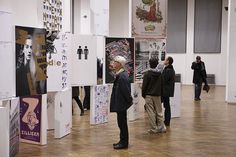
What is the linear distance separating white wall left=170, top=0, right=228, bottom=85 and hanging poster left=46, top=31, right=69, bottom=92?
14.0m

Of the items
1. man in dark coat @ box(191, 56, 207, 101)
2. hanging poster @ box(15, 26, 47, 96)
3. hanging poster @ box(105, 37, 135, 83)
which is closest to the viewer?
hanging poster @ box(15, 26, 47, 96)

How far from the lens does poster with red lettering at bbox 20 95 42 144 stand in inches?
259

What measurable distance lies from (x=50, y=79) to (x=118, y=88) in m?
1.41

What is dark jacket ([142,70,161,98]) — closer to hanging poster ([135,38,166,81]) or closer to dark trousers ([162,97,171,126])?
dark trousers ([162,97,171,126])

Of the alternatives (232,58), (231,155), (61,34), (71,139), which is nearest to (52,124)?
(71,139)

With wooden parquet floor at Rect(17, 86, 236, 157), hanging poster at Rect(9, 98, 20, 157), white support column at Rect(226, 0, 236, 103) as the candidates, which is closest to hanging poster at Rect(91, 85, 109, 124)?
wooden parquet floor at Rect(17, 86, 236, 157)

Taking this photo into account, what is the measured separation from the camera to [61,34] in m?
→ 7.07

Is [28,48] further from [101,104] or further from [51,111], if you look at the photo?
[101,104]

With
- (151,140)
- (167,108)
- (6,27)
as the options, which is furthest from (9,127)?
(167,108)

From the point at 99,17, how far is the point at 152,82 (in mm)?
2297

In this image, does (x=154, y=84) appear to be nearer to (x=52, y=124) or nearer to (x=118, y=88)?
(x=118, y=88)

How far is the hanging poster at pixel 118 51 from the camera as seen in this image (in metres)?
8.91

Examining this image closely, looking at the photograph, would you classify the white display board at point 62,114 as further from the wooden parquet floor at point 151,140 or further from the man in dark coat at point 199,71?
the man in dark coat at point 199,71

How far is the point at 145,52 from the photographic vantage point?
9.76 m
